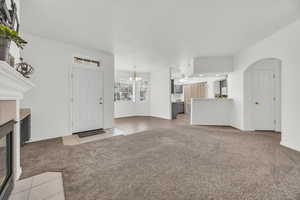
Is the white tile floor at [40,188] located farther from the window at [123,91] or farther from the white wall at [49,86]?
the window at [123,91]

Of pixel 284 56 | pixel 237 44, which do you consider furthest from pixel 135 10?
pixel 284 56

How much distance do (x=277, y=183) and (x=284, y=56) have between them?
279cm

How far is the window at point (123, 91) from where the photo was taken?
23.8ft

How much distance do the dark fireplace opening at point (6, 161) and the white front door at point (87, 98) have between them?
7.87ft

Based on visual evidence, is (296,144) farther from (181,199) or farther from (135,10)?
(135,10)

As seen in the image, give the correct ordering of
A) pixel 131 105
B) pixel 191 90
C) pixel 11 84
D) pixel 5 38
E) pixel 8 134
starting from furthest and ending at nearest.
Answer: pixel 191 90
pixel 131 105
pixel 8 134
pixel 11 84
pixel 5 38

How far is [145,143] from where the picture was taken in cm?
311

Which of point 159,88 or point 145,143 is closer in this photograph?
point 145,143

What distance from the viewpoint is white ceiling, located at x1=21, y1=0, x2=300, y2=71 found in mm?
2111

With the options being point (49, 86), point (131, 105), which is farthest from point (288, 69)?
point (131, 105)

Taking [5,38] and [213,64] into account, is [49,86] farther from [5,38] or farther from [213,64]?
[213,64]

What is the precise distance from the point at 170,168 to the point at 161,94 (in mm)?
5233

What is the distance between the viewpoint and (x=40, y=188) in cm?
158

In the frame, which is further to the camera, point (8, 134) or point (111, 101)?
point (111, 101)
